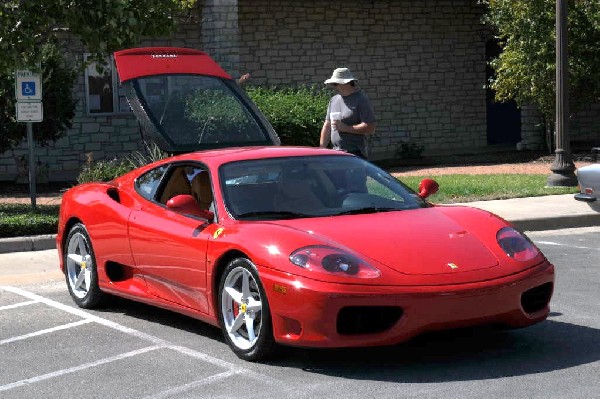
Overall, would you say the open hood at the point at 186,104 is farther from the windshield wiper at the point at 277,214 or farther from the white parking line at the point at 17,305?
the windshield wiper at the point at 277,214

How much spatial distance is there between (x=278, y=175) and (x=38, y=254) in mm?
5275

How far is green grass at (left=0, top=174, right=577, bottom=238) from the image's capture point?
508 inches

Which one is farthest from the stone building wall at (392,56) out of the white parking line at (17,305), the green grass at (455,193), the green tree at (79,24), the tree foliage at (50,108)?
the white parking line at (17,305)

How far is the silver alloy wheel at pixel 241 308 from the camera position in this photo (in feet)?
22.4

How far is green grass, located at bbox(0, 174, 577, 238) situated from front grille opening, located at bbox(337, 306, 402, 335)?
7206 millimetres

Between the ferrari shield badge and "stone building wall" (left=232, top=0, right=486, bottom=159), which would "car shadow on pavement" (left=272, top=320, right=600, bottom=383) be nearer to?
the ferrari shield badge

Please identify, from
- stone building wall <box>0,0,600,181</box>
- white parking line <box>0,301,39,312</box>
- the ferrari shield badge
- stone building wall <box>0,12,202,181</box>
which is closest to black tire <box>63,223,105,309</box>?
white parking line <box>0,301,39,312</box>

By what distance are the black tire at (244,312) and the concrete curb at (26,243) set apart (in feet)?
19.2

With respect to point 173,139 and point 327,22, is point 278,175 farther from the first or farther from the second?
point 327,22

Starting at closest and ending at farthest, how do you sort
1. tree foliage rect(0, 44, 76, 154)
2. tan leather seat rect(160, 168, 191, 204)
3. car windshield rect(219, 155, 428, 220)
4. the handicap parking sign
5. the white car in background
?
1. car windshield rect(219, 155, 428, 220)
2. tan leather seat rect(160, 168, 191, 204)
3. the white car in background
4. the handicap parking sign
5. tree foliage rect(0, 44, 76, 154)

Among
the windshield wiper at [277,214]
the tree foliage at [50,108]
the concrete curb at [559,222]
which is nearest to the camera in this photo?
the windshield wiper at [277,214]

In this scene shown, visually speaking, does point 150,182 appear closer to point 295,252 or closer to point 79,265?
point 79,265

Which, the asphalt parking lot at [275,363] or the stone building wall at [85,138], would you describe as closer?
the asphalt parking lot at [275,363]

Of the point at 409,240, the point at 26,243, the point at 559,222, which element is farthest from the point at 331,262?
the point at 559,222
